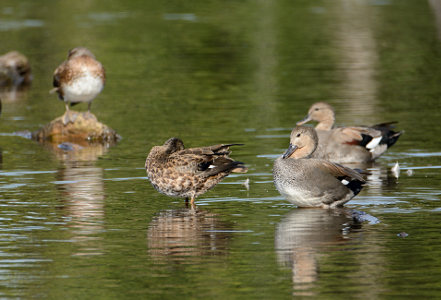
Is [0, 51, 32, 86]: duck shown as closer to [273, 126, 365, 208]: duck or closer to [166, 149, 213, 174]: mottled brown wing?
[166, 149, 213, 174]: mottled brown wing

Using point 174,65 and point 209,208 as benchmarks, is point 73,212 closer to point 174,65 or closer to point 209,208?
point 209,208

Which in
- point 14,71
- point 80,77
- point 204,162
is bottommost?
point 204,162

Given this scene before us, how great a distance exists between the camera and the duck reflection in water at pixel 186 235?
10578 mm

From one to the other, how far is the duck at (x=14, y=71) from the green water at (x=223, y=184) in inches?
30.9

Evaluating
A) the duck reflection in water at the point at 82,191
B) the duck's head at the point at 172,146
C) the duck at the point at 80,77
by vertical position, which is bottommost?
the duck reflection in water at the point at 82,191

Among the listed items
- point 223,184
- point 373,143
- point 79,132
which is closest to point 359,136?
point 373,143

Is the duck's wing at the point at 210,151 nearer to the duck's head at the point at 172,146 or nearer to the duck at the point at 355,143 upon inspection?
the duck's head at the point at 172,146

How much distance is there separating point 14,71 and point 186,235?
2007cm

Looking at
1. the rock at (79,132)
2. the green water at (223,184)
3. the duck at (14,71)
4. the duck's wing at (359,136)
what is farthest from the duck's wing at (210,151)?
the duck at (14,71)

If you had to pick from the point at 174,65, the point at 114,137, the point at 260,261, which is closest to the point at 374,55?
the point at 174,65

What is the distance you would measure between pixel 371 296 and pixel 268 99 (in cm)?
1550

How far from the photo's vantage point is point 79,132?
65.5 feet

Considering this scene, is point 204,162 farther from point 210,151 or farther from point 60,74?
point 60,74

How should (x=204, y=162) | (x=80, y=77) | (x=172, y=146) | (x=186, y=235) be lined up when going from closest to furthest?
(x=186, y=235) → (x=204, y=162) → (x=172, y=146) → (x=80, y=77)
